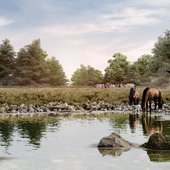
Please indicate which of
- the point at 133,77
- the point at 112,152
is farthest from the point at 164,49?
the point at 112,152

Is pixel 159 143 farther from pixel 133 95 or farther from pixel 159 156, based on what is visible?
pixel 133 95

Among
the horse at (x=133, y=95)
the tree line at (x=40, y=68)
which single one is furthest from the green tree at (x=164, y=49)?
the horse at (x=133, y=95)

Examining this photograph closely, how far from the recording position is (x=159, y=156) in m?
8.02

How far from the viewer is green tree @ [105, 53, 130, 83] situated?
89.5m

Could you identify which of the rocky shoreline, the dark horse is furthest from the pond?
the rocky shoreline

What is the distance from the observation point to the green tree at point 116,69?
3525 inches

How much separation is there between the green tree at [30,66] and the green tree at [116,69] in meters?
25.3

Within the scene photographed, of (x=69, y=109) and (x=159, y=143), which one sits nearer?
(x=159, y=143)

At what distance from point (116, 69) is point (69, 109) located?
226 feet

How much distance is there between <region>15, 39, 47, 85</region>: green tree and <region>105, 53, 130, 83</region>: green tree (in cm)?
2530

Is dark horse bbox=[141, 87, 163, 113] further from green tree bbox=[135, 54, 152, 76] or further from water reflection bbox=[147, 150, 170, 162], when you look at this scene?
green tree bbox=[135, 54, 152, 76]

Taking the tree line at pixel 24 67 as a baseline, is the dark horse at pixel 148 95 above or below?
below

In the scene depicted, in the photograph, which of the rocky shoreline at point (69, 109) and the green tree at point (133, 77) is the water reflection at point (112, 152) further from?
the green tree at point (133, 77)

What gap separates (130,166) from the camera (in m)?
6.94
